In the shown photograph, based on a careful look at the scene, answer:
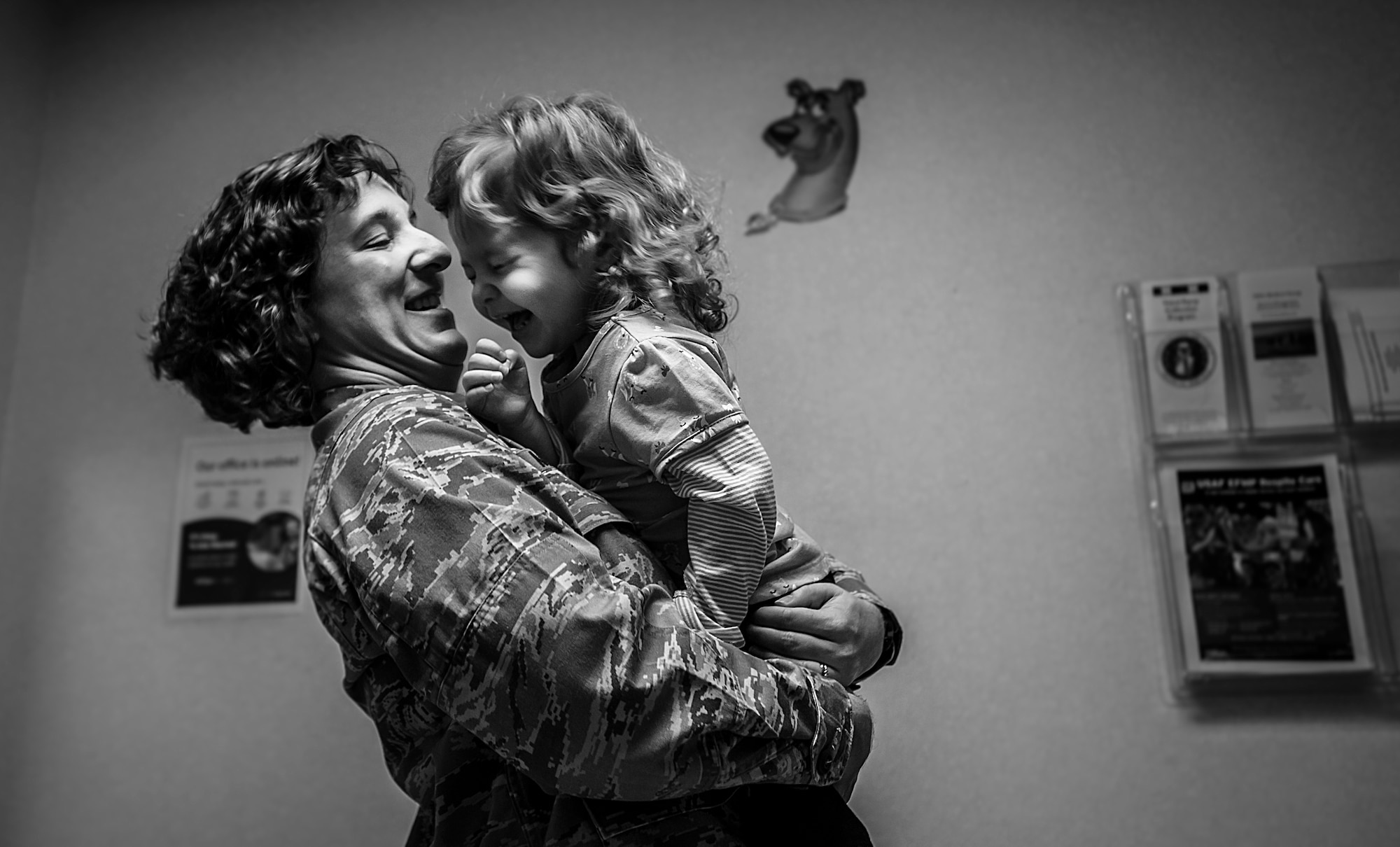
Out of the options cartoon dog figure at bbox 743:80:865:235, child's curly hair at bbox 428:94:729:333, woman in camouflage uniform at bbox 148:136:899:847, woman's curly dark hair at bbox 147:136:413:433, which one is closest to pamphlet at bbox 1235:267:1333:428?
cartoon dog figure at bbox 743:80:865:235

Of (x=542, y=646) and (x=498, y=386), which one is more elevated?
(x=498, y=386)

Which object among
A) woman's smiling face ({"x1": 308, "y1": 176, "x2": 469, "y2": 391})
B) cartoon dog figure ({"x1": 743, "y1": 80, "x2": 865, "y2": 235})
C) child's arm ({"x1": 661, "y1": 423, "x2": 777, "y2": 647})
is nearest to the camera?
child's arm ({"x1": 661, "y1": 423, "x2": 777, "y2": 647})

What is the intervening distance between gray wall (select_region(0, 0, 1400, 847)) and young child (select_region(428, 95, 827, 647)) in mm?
428

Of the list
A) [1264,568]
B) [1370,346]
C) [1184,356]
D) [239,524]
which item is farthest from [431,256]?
[1370,346]

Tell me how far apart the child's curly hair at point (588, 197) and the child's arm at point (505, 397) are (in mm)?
96

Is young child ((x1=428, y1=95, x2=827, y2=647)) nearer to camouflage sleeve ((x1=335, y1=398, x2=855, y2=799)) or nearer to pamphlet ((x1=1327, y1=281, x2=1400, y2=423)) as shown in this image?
camouflage sleeve ((x1=335, y1=398, x2=855, y2=799))

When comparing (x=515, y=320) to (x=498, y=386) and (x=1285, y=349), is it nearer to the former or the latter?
(x=498, y=386)

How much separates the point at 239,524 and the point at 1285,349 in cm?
183

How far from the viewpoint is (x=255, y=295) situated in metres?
1.12

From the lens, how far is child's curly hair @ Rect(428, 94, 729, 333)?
1074 mm

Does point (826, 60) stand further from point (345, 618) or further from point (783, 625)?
point (345, 618)

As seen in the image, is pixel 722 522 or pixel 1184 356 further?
pixel 1184 356

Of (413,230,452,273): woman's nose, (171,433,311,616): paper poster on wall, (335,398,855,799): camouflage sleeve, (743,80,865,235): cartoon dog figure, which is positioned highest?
(743,80,865,235): cartoon dog figure

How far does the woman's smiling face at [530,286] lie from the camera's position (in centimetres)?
107
